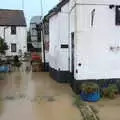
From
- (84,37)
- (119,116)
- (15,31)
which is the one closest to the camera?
(119,116)

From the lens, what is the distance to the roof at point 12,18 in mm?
40625

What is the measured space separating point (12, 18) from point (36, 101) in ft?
99.6

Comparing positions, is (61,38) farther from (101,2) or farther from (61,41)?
(101,2)

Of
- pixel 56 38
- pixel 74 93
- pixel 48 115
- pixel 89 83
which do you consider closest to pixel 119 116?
pixel 48 115

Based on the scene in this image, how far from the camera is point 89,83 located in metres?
13.5

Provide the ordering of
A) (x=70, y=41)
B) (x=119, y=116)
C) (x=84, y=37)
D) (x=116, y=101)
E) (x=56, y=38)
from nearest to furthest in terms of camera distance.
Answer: (x=119, y=116), (x=116, y=101), (x=84, y=37), (x=70, y=41), (x=56, y=38)

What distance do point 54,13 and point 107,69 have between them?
5.61 meters

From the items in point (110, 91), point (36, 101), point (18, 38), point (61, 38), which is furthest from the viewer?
point (18, 38)

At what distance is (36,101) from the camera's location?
1287 centimetres

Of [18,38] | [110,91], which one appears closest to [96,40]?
[110,91]

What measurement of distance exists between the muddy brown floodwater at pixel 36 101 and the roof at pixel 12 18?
75.8 feet

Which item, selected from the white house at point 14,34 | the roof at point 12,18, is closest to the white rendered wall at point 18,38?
the white house at point 14,34

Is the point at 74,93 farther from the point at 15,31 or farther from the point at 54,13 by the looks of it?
the point at 15,31

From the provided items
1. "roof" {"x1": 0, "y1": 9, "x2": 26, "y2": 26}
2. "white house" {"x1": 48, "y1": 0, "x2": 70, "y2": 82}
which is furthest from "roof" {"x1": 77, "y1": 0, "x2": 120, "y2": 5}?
"roof" {"x1": 0, "y1": 9, "x2": 26, "y2": 26}
